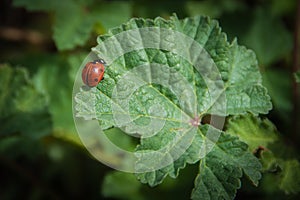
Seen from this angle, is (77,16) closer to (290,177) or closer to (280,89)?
(280,89)

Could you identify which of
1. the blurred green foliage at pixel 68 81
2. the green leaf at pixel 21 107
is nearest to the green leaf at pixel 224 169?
the blurred green foliage at pixel 68 81

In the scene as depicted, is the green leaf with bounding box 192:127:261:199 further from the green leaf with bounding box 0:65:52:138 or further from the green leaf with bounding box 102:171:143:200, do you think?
the green leaf with bounding box 0:65:52:138

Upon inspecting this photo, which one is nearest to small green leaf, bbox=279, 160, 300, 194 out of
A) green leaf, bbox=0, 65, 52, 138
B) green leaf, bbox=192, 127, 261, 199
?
green leaf, bbox=192, 127, 261, 199

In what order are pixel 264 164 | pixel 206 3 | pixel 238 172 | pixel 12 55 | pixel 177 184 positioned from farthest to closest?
pixel 12 55
pixel 206 3
pixel 177 184
pixel 264 164
pixel 238 172

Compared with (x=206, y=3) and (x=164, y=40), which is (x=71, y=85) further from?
(x=164, y=40)

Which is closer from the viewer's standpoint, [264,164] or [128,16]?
[264,164]

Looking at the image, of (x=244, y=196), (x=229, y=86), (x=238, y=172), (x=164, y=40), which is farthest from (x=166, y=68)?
(x=244, y=196)

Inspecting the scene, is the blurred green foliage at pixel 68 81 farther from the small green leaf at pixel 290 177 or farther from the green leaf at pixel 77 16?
the small green leaf at pixel 290 177
